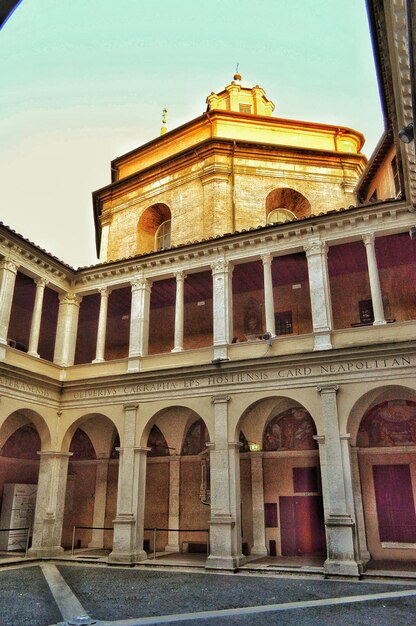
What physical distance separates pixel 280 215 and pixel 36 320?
11576 mm

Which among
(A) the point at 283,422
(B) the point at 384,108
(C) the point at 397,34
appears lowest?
(A) the point at 283,422

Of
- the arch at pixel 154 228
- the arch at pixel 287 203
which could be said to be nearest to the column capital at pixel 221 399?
the arch at pixel 287 203

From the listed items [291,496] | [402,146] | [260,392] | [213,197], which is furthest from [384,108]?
[291,496]

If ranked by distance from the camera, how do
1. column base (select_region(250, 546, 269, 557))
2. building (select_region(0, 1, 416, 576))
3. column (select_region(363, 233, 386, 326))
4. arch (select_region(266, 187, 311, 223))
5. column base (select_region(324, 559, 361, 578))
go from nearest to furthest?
column base (select_region(324, 559, 361, 578)) → building (select_region(0, 1, 416, 576)) → column (select_region(363, 233, 386, 326)) → column base (select_region(250, 546, 269, 557)) → arch (select_region(266, 187, 311, 223))

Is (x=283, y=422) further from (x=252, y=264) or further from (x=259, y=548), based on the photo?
(x=252, y=264)

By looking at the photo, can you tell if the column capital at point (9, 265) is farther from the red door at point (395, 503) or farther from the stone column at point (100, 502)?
the red door at point (395, 503)

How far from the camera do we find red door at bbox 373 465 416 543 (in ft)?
45.8

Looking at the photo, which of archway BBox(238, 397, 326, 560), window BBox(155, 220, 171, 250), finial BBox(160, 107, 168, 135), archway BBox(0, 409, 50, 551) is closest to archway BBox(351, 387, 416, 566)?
archway BBox(238, 397, 326, 560)

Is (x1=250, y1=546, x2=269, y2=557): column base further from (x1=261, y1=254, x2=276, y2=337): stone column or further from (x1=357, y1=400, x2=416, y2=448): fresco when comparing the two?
(x1=261, y1=254, x2=276, y2=337): stone column

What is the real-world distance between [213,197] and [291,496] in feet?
39.2

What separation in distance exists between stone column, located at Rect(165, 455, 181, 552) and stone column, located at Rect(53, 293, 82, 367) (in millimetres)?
4982

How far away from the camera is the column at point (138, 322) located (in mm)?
16109

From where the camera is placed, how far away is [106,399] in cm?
1603

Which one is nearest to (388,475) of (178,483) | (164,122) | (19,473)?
(178,483)
